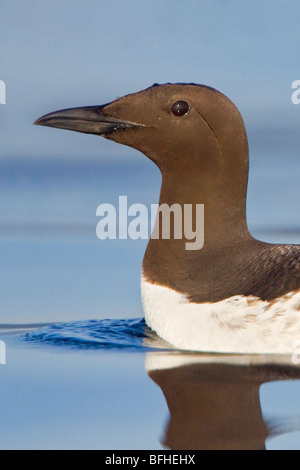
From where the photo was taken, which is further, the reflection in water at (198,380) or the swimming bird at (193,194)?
the swimming bird at (193,194)

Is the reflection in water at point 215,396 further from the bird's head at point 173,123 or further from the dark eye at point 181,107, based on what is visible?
the dark eye at point 181,107

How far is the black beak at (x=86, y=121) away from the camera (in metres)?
5.86

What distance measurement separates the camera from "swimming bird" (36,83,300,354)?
5.61m

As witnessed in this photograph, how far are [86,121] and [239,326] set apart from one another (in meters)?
1.37

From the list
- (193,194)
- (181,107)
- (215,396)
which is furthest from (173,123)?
(215,396)

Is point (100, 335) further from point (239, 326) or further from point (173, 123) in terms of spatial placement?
point (173, 123)

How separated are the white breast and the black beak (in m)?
1.01

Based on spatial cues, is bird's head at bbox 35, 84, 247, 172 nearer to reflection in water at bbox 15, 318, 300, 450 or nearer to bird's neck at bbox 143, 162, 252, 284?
bird's neck at bbox 143, 162, 252, 284

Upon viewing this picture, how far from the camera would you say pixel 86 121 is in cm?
589

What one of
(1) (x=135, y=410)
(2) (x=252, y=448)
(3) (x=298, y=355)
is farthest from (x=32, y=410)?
(3) (x=298, y=355)

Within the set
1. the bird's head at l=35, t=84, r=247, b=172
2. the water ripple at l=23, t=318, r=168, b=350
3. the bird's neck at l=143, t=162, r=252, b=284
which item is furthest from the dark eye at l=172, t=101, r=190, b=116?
the water ripple at l=23, t=318, r=168, b=350

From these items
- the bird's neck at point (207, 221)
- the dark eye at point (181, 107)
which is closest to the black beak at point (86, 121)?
the dark eye at point (181, 107)

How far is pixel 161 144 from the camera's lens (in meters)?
5.91

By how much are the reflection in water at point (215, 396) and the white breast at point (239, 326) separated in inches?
2.8
